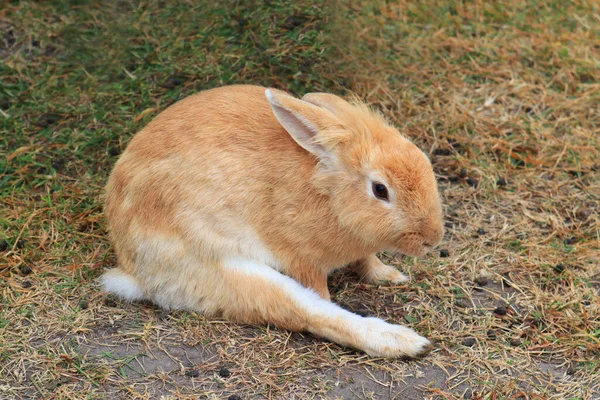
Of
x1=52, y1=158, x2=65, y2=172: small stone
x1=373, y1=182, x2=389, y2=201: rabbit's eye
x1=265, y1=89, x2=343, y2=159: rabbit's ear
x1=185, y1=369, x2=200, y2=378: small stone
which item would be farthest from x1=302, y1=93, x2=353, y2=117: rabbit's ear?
x1=52, y1=158, x2=65, y2=172: small stone

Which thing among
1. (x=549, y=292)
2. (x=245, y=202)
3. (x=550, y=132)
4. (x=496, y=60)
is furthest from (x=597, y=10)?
(x=245, y=202)

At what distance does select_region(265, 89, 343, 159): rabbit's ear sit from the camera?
4328mm

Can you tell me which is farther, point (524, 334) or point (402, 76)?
point (402, 76)

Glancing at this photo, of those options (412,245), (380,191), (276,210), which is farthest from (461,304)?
(276,210)

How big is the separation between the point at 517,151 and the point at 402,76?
1.23 metres

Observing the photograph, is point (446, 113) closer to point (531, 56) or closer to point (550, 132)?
point (550, 132)

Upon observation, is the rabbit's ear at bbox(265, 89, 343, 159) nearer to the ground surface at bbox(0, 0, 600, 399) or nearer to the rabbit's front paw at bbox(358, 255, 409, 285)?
the rabbit's front paw at bbox(358, 255, 409, 285)

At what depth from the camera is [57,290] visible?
15.9 ft

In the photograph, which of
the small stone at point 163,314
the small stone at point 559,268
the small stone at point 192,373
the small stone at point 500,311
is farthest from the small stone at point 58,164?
the small stone at point 559,268

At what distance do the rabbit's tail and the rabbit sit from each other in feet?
0.06

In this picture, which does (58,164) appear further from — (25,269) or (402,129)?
(402,129)

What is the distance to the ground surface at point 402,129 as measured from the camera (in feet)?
14.1

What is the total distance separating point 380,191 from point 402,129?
6.83 ft

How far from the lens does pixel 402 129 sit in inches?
250
